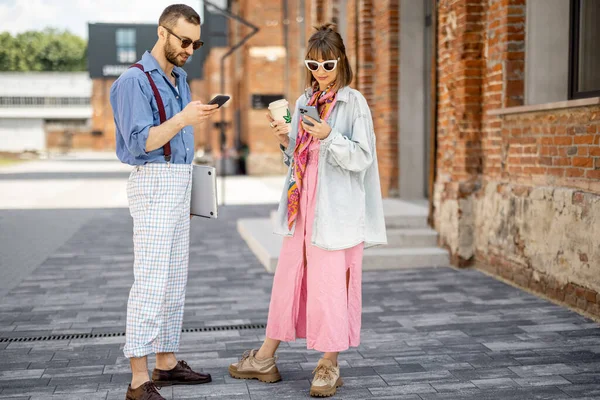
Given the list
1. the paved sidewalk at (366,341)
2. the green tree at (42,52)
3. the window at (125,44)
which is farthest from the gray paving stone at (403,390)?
the green tree at (42,52)

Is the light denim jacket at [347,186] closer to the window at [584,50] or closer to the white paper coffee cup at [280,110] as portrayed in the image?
the white paper coffee cup at [280,110]

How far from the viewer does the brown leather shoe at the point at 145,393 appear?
3994mm

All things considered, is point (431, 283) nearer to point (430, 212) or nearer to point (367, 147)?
point (430, 212)

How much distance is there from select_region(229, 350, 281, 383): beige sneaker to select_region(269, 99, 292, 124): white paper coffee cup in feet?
4.50

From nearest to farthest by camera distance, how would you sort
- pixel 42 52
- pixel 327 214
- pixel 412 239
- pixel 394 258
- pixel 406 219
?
pixel 327 214
pixel 394 258
pixel 412 239
pixel 406 219
pixel 42 52

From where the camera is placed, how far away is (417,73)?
439 inches

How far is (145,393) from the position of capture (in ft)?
13.1

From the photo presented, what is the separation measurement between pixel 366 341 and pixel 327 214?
1568mm

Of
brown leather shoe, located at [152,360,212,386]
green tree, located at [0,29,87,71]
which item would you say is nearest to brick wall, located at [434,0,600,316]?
brown leather shoe, located at [152,360,212,386]

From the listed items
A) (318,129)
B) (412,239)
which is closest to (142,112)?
(318,129)

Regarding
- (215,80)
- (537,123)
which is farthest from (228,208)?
(215,80)

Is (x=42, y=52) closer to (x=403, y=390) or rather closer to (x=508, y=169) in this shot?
(x=508, y=169)

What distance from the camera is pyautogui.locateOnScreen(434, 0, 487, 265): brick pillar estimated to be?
7891mm

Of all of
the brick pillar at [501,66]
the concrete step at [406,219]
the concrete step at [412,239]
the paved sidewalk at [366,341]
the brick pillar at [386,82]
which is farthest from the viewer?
the brick pillar at [386,82]
